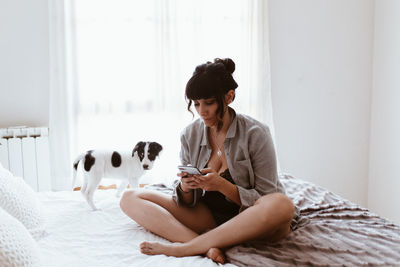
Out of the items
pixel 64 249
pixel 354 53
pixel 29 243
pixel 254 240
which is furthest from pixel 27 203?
pixel 354 53

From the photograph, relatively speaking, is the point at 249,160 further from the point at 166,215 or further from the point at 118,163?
the point at 118,163

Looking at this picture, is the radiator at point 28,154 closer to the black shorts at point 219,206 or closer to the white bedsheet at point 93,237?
the white bedsheet at point 93,237

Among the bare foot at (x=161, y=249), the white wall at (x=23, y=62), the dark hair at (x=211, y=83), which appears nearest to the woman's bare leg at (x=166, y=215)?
the bare foot at (x=161, y=249)

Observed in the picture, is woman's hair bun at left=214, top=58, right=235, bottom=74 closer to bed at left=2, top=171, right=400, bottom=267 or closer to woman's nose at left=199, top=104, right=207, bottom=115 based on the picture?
woman's nose at left=199, top=104, right=207, bottom=115

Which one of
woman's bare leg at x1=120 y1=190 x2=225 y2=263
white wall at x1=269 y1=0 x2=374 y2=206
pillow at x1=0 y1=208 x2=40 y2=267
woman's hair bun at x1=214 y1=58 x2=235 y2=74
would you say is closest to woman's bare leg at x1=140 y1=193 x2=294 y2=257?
woman's bare leg at x1=120 y1=190 x2=225 y2=263

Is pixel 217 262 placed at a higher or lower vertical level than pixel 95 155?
lower

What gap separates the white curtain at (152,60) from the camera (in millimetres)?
2688

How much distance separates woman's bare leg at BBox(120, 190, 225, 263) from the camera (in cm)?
142

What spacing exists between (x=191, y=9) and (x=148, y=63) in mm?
525

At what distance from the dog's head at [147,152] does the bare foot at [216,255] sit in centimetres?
68

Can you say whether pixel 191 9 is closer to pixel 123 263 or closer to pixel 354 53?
pixel 354 53

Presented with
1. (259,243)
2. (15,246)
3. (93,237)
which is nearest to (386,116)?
(259,243)

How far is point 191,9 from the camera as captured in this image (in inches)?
109

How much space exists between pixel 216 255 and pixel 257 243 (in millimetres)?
173
